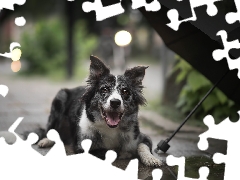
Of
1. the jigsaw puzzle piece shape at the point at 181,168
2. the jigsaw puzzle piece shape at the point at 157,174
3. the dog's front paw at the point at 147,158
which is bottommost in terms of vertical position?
the jigsaw puzzle piece shape at the point at 157,174

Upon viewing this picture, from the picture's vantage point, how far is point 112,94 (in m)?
4.83


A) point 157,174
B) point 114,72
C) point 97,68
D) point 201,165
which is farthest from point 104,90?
point 114,72

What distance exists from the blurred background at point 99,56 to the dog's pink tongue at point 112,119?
2.40 feet

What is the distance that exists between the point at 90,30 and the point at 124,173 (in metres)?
31.4

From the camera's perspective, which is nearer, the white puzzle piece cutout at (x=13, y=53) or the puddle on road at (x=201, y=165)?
the white puzzle piece cutout at (x=13, y=53)

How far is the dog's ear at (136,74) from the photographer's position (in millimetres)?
5023

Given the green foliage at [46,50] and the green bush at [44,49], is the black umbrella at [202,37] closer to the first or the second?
the green foliage at [46,50]

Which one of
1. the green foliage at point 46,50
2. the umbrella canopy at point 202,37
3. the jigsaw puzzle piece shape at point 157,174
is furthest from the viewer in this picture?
the green foliage at point 46,50

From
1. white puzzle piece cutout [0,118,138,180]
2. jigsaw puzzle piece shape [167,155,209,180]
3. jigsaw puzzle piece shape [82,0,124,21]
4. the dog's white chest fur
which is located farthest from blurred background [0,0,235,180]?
jigsaw puzzle piece shape [82,0,124,21]

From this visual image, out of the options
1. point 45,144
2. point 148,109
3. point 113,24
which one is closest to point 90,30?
point 113,24

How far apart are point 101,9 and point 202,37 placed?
4.42 ft

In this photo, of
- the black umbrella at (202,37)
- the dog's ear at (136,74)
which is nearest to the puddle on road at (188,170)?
the black umbrella at (202,37)

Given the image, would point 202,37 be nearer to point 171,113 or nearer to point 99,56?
point 171,113

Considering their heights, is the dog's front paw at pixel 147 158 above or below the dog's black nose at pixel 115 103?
below
